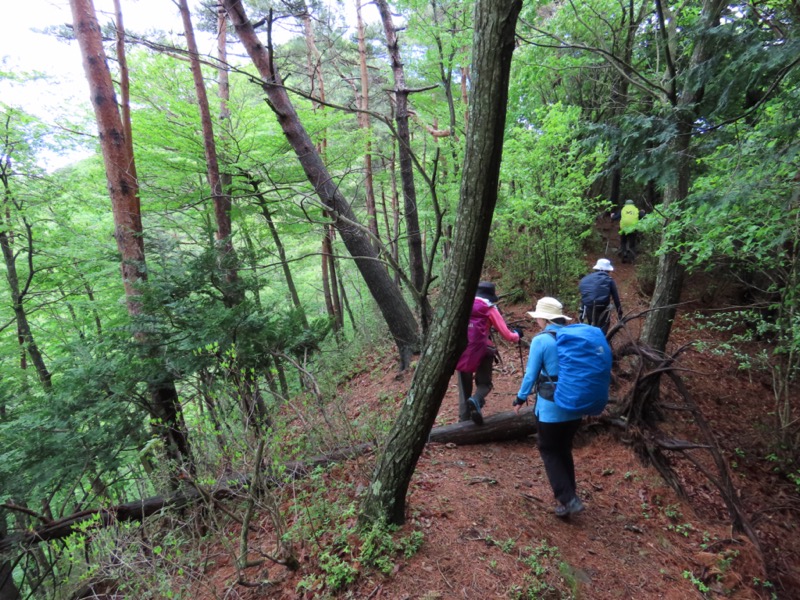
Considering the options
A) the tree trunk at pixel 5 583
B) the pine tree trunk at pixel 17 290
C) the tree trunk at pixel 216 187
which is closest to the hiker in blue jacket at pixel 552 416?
the tree trunk at pixel 216 187

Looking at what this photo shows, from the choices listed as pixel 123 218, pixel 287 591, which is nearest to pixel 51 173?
pixel 123 218

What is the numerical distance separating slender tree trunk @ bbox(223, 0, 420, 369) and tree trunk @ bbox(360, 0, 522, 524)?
212cm

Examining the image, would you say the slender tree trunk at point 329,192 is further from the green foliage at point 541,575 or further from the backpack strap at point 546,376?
the green foliage at point 541,575

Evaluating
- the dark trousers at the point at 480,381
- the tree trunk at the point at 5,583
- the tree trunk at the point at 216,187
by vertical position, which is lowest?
the tree trunk at the point at 5,583

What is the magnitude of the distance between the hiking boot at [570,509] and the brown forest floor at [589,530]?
82mm

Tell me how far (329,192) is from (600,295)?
5134 mm

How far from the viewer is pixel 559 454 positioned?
343 centimetres

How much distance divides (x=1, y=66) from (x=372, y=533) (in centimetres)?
1099

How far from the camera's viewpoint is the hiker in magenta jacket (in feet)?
13.9

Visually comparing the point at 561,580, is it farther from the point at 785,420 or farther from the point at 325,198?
the point at 325,198

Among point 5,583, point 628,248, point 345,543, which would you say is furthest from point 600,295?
point 5,583

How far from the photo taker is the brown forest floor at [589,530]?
270 cm

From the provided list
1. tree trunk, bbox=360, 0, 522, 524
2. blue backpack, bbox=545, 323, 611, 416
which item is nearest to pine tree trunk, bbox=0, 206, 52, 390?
tree trunk, bbox=360, 0, 522, 524

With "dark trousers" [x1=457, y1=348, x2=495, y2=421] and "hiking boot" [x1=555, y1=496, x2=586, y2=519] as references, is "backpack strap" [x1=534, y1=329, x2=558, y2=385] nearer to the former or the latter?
"dark trousers" [x1=457, y1=348, x2=495, y2=421]
